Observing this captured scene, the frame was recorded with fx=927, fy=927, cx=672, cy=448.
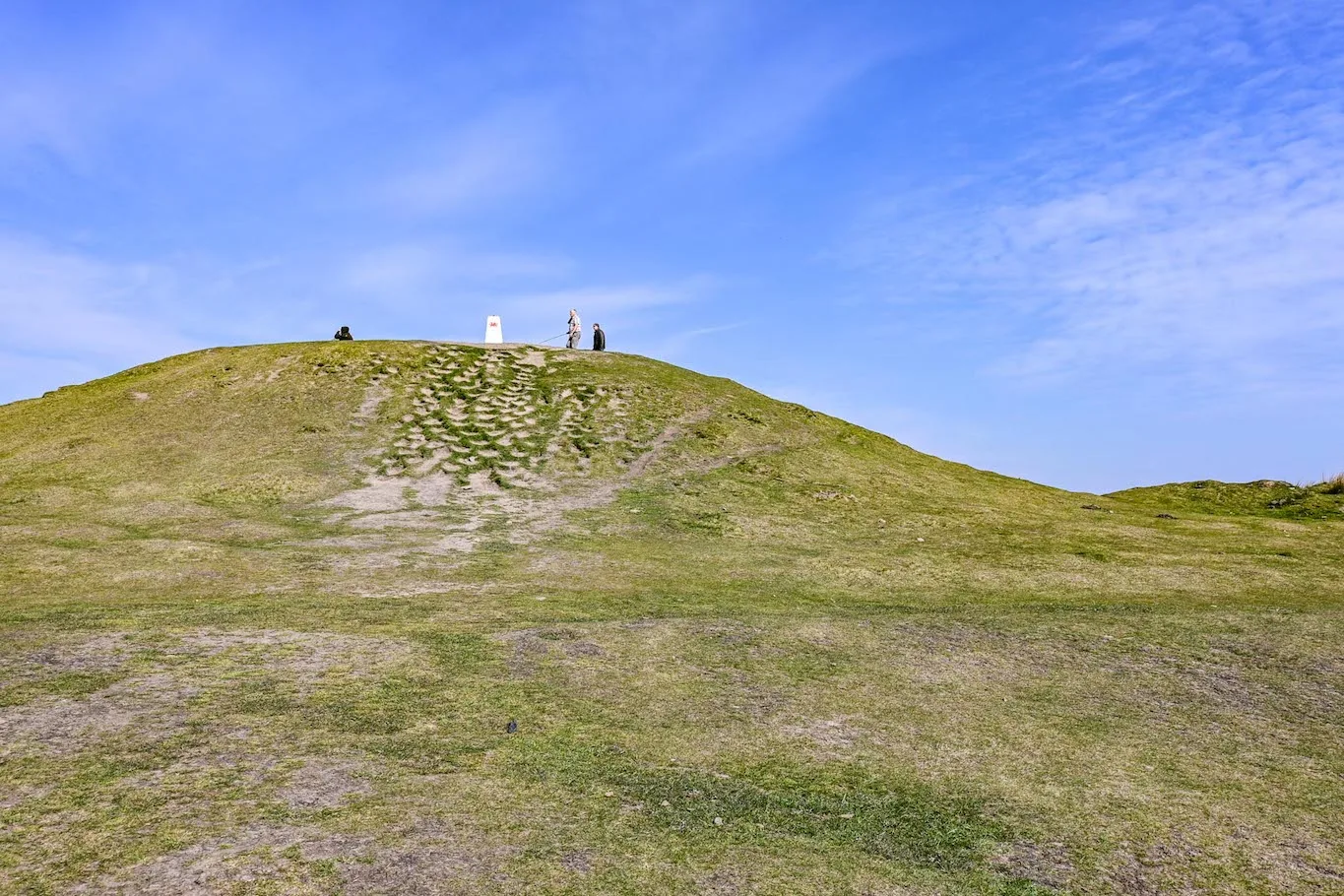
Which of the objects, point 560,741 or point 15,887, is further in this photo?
point 560,741

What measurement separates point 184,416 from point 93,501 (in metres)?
11.5

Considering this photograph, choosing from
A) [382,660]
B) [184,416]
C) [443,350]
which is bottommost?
[382,660]

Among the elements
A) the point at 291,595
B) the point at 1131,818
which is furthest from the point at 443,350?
the point at 1131,818

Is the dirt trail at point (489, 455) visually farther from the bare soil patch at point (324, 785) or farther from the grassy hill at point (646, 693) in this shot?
the bare soil patch at point (324, 785)

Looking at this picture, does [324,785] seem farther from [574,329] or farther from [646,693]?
[574,329]

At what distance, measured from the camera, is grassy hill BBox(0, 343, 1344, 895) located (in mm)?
7984

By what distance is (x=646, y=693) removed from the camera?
12.5 metres

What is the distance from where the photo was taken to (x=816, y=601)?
19859 mm

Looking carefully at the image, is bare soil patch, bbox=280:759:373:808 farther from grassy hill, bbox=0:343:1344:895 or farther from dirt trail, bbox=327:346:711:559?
dirt trail, bbox=327:346:711:559

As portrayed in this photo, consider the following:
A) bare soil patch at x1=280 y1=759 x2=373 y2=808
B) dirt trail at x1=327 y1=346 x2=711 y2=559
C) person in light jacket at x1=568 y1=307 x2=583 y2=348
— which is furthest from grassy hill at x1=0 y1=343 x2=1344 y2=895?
person in light jacket at x1=568 y1=307 x2=583 y2=348

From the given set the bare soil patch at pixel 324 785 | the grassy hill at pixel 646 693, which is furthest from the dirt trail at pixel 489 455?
the bare soil patch at pixel 324 785

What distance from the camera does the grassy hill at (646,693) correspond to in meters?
7.98

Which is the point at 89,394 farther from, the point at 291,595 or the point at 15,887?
the point at 15,887

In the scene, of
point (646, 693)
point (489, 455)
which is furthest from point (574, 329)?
point (646, 693)
